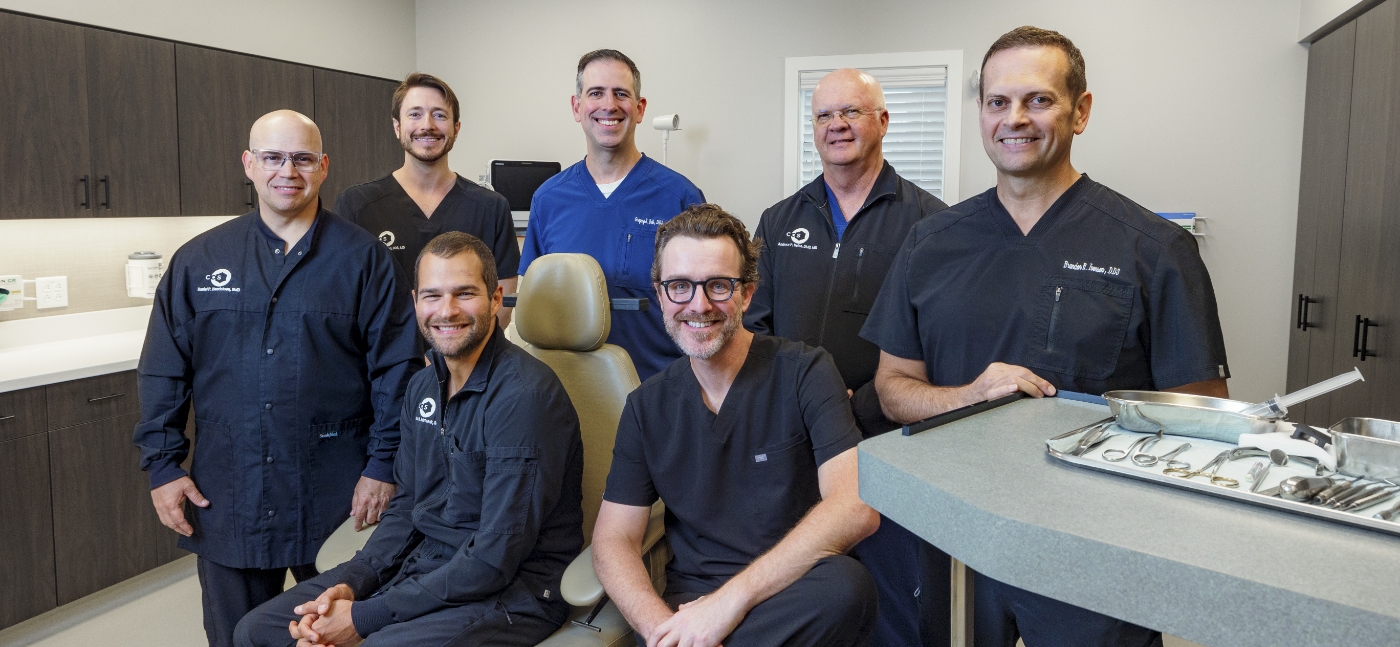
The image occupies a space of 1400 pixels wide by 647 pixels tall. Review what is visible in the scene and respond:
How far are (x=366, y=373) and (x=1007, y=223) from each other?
156cm

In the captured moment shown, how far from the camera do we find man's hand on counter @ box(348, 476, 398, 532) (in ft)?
7.13

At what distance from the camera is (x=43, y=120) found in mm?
3285

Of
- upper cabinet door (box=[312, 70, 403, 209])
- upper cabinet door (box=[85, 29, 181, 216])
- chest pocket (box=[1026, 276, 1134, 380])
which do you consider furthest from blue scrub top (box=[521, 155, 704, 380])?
upper cabinet door (box=[312, 70, 403, 209])

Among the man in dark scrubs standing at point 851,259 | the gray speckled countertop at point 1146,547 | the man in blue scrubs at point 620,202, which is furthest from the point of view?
the man in blue scrubs at point 620,202

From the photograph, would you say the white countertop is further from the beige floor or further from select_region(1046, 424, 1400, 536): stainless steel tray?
→ select_region(1046, 424, 1400, 536): stainless steel tray

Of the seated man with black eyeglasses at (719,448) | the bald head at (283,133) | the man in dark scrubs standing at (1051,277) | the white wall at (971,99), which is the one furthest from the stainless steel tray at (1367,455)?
the white wall at (971,99)

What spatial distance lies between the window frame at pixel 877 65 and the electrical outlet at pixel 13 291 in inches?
135

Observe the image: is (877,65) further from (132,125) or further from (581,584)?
(581,584)

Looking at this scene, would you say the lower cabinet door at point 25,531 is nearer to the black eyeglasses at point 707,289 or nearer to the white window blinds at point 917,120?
the black eyeglasses at point 707,289

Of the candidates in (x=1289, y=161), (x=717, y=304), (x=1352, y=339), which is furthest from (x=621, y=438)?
(x=1289, y=161)

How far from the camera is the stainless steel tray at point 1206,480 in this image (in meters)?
0.84

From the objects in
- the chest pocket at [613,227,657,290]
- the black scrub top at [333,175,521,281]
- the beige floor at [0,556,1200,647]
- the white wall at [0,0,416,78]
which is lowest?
the beige floor at [0,556,1200,647]

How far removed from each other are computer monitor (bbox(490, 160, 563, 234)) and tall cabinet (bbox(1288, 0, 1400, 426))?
11.6ft

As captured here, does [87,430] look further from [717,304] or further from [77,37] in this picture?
[717,304]
